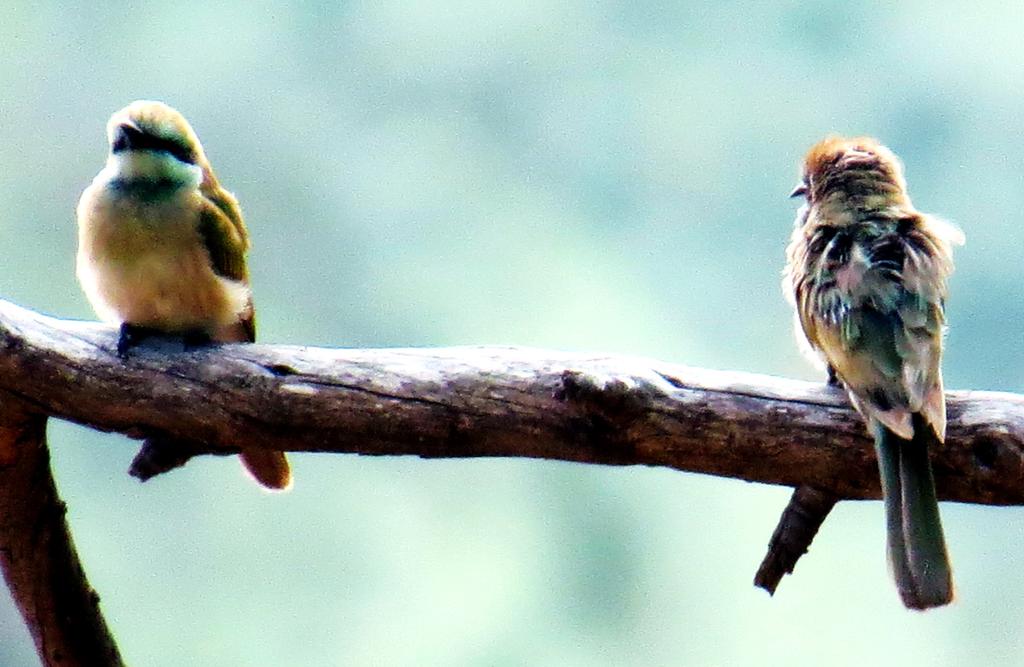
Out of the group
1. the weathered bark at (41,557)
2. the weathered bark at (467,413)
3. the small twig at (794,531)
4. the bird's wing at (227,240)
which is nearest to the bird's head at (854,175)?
the weathered bark at (467,413)

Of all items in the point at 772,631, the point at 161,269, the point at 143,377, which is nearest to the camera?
the point at 143,377

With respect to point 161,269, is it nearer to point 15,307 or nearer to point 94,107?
point 15,307

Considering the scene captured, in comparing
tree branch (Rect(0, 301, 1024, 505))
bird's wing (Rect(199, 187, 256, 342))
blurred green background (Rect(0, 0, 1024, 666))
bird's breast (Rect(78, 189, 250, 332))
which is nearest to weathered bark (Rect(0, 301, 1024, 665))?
tree branch (Rect(0, 301, 1024, 505))

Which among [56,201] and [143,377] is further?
[56,201]

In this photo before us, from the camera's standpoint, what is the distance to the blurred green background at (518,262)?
3.67 metres

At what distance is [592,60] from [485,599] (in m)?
1.58

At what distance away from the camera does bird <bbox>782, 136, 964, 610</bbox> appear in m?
1.78

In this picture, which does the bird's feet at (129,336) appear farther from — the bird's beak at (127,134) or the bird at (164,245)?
the bird's beak at (127,134)

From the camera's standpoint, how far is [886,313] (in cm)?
194

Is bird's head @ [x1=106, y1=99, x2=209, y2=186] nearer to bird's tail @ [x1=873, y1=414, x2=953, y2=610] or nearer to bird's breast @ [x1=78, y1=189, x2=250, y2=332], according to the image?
bird's breast @ [x1=78, y1=189, x2=250, y2=332]

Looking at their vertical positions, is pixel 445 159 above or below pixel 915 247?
above

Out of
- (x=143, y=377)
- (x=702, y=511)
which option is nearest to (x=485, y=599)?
(x=702, y=511)

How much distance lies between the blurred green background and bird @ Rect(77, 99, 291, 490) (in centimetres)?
151

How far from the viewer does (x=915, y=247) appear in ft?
6.71
